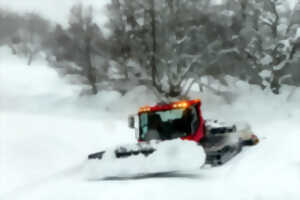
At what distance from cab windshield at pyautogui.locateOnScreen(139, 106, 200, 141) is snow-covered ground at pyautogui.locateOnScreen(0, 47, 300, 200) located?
4.55 feet

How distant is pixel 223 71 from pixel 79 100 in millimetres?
10768

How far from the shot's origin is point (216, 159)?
29.7 feet

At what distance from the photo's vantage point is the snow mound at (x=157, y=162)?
799cm

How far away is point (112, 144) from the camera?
18.3 meters

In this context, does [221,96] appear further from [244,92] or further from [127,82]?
[127,82]

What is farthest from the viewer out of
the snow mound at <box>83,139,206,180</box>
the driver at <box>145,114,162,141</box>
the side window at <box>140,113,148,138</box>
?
the side window at <box>140,113,148,138</box>

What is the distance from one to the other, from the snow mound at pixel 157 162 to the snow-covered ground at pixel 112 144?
0.62 ft

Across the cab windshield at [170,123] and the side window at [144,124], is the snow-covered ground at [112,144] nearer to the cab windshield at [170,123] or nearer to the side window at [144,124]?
the cab windshield at [170,123]

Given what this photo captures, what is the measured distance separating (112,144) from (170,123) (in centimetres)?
832

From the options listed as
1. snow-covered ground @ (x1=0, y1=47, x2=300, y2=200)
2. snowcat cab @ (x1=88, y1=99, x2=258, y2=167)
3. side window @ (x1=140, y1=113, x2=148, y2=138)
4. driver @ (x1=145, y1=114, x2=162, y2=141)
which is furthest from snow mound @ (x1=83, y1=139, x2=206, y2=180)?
side window @ (x1=140, y1=113, x2=148, y2=138)

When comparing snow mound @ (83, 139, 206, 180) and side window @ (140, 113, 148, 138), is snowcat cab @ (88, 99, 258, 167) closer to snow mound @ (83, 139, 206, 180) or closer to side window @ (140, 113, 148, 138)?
side window @ (140, 113, 148, 138)

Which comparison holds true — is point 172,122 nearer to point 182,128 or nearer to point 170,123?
point 170,123

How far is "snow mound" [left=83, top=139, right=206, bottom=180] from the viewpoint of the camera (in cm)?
799

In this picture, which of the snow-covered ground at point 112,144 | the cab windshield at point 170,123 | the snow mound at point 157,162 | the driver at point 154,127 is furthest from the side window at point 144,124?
the snow mound at point 157,162
